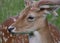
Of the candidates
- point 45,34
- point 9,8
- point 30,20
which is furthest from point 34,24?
point 9,8

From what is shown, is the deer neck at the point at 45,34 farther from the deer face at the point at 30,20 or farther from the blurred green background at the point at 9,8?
the blurred green background at the point at 9,8

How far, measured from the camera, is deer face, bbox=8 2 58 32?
4.05m

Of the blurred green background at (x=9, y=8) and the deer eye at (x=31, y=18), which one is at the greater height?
the deer eye at (x=31, y=18)

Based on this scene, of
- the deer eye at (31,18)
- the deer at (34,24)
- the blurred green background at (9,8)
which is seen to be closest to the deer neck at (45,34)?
the deer at (34,24)

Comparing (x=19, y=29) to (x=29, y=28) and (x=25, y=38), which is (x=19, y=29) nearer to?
(x=29, y=28)

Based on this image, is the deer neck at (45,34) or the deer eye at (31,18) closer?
the deer eye at (31,18)

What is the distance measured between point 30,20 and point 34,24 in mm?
64

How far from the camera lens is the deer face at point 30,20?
405 centimetres

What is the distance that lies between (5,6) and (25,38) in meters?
1.06

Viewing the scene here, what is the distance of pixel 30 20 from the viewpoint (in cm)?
404

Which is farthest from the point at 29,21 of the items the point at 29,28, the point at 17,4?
the point at 17,4

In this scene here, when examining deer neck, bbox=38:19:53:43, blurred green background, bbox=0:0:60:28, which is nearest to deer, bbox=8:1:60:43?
deer neck, bbox=38:19:53:43

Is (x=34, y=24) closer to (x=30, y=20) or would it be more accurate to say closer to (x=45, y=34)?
(x=30, y=20)

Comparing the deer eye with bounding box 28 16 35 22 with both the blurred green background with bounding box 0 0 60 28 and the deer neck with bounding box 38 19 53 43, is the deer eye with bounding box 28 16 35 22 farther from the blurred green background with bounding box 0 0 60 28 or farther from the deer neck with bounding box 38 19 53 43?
the blurred green background with bounding box 0 0 60 28
